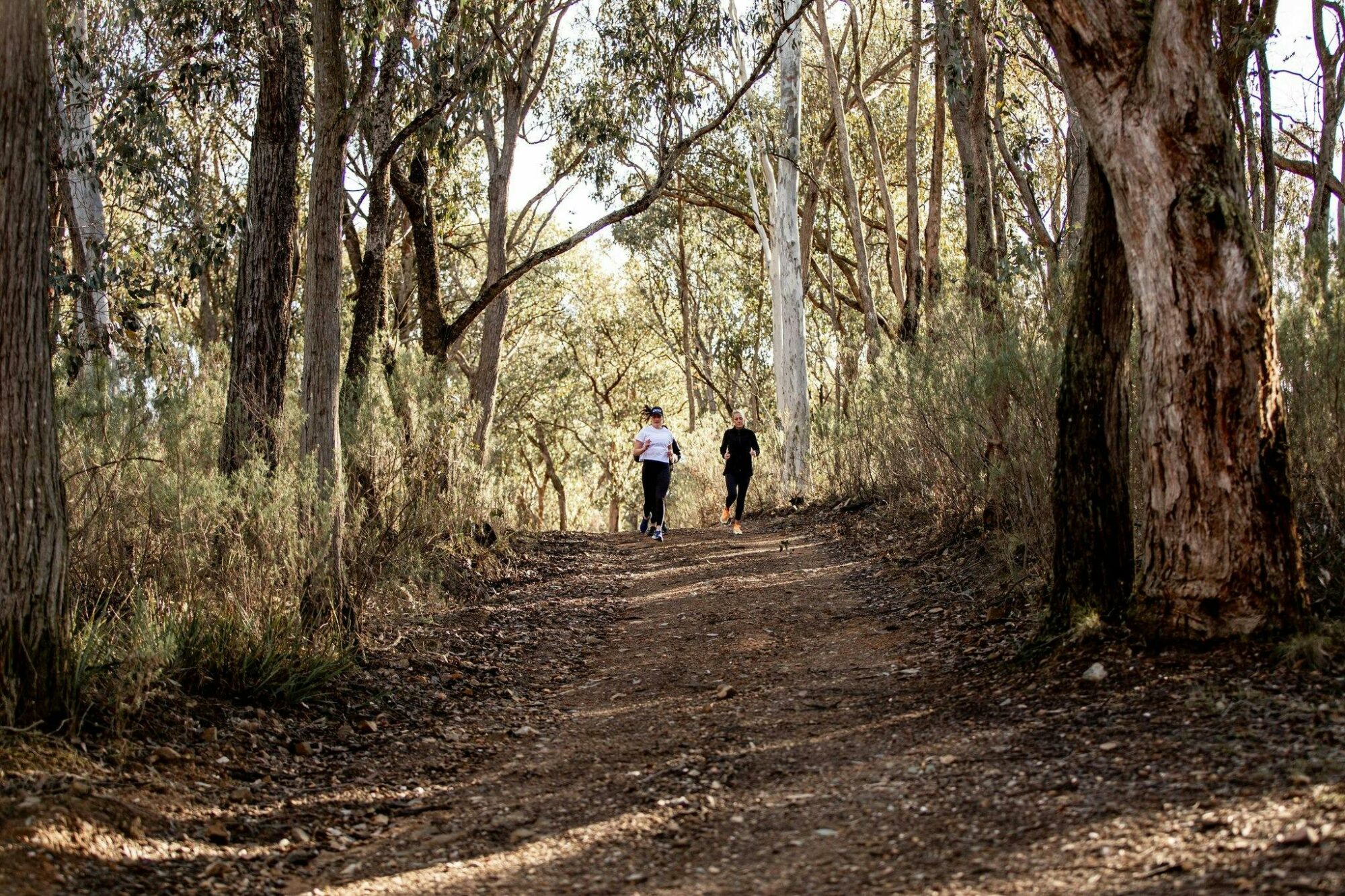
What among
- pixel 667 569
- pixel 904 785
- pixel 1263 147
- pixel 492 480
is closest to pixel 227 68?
pixel 492 480

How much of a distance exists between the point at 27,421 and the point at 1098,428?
501 cm

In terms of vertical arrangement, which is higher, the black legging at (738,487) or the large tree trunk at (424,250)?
the large tree trunk at (424,250)

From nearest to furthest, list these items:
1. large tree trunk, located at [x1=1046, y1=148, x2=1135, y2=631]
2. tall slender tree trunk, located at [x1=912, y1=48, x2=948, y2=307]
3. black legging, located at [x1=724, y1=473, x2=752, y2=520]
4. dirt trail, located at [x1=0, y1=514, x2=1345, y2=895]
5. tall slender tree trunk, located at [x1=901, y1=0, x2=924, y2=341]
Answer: dirt trail, located at [x1=0, y1=514, x2=1345, y2=895] < large tree trunk, located at [x1=1046, y1=148, x2=1135, y2=631] < black legging, located at [x1=724, y1=473, x2=752, y2=520] < tall slender tree trunk, located at [x1=912, y1=48, x2=948, y2=307] < tall slender tree trunk, located at [x1=901, y1=0, x2=924, y2=341]

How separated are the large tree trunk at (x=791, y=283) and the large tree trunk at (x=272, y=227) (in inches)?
460

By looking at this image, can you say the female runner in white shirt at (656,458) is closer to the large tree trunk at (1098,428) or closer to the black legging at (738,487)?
the black legging at (738,487)

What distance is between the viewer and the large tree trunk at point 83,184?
9.94 meters

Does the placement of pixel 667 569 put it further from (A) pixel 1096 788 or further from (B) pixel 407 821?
(A) pixel 1096 788

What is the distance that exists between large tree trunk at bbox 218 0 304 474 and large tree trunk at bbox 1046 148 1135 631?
5431mm

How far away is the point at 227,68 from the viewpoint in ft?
33.0

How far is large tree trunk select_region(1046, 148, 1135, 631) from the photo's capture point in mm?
5496

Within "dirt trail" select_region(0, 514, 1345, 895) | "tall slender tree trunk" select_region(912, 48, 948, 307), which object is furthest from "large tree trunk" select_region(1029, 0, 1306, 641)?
"tall slender tree trunk" select_region(912, 48, 948, 307)

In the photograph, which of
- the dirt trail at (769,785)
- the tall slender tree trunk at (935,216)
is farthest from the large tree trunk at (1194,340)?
the tall slender tree trunk at (935,216)

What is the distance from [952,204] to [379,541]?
2218 cm

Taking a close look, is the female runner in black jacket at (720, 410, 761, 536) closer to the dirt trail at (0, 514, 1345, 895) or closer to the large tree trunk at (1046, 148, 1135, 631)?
the dirt trail at (0, 514, 1345, 895)
